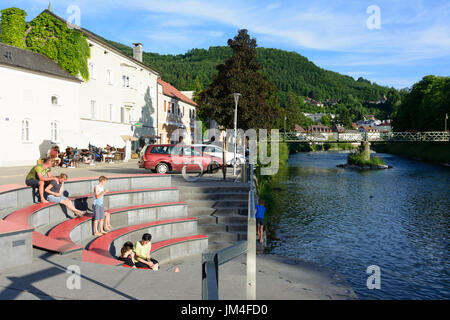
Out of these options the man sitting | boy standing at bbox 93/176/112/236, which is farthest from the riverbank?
the man sitting

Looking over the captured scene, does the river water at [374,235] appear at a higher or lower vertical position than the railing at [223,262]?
lower

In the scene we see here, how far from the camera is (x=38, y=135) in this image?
26.6 m

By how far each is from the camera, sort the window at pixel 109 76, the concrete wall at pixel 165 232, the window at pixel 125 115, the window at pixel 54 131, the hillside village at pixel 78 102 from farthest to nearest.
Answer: the window at pixel 125 115 < the window at pixel 109 76 < the window at pixel 54 131 < the hillside village at pixel 78 102 < the concrete wall at pixel 165 232

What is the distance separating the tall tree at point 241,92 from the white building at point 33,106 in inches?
581

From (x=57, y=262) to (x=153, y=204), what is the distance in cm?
693

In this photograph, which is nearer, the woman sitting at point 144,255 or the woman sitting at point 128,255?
the woman sitting at point 128,255

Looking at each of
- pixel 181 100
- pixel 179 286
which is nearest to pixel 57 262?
pixel 179 286

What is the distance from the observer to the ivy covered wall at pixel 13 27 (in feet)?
94.6

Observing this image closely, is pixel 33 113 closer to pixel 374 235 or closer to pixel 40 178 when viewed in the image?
pixel 40 178

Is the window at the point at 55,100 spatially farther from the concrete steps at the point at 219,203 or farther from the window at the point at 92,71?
the concrete steps at the point at 219,203

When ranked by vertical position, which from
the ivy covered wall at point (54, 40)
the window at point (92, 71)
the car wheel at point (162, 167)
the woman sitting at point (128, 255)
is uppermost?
the ivy covered wall at point (54, 40)

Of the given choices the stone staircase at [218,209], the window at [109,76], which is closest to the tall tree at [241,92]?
the window at [109,76]

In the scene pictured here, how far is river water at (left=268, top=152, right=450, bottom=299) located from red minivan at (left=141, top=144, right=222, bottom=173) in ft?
16.3
